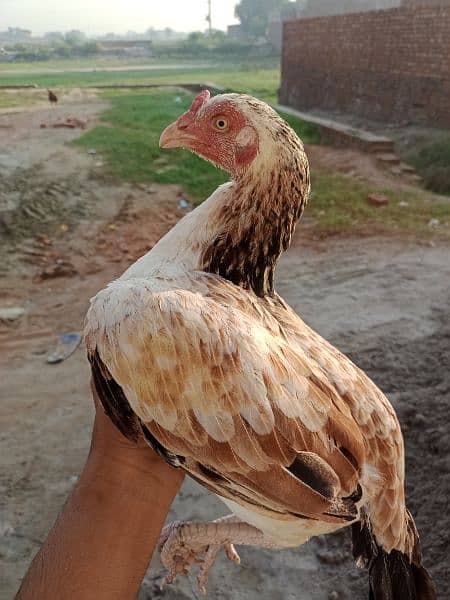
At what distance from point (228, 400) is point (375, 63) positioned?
1176cm

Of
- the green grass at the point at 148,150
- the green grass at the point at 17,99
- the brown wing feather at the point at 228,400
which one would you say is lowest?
the green grass at the point at 148,150

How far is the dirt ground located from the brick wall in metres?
5.23

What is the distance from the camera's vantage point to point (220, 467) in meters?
1.32

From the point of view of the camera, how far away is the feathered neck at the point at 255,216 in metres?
1.58

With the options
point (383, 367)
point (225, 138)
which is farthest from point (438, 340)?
point (225, 138)

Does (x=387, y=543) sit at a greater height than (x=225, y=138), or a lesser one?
lesser

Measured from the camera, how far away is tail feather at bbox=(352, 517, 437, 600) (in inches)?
63.1

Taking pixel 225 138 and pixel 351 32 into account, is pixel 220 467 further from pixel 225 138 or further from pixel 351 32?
pixel 351 32

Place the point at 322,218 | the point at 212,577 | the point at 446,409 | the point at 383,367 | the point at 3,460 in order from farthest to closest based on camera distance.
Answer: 1. the point at 322,218
2. the point at 383,367
3. the point at 3,460
4. the point at 446,409
5. the point at 212,577

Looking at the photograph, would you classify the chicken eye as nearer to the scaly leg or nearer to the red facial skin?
the red facial skin

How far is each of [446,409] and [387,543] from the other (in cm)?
154

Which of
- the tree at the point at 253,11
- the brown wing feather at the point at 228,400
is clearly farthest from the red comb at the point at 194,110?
the tree at the point at 253,11

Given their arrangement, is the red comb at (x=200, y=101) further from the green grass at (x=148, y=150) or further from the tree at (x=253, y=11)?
the tree at (x=253, y=11)

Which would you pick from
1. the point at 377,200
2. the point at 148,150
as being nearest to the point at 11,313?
the point at 377,200
